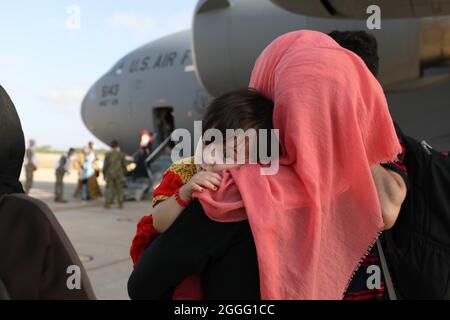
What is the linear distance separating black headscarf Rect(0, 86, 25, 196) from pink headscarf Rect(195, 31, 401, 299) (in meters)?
0.56

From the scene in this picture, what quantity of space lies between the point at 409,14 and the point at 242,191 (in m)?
3.37

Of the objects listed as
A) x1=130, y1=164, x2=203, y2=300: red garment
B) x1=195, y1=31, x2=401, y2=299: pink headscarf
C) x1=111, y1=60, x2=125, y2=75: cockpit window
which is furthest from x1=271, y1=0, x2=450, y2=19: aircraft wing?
x1=111, y1=60, x2=125, y2=75: cockpit window

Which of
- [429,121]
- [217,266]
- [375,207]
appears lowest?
[429,121]

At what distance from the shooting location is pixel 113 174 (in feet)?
35.5

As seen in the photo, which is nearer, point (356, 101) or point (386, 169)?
point (356, 101)

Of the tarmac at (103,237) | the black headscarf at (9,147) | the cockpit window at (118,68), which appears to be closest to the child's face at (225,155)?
the black headscarf at (9,147)

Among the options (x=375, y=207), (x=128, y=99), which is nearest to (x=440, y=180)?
(x=375, y=207)

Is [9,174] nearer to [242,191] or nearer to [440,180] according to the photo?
[242,191]

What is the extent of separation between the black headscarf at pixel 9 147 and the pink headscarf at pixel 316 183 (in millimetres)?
559

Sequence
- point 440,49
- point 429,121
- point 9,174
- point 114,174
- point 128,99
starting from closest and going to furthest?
point 9,174 → point 440,49 → point 429,121 → point 114,174 → point 128,99

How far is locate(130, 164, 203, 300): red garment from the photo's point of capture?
1.35m

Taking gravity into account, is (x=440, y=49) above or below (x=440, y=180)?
below

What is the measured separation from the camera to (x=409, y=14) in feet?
13.2
